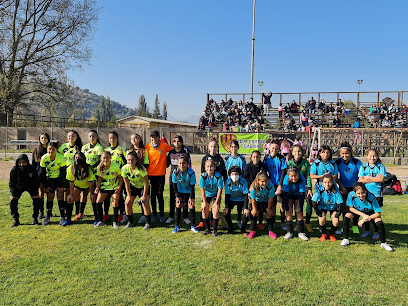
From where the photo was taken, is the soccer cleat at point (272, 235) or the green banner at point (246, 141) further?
the green banner at point (246, 141)

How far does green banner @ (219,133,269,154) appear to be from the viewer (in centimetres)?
1734

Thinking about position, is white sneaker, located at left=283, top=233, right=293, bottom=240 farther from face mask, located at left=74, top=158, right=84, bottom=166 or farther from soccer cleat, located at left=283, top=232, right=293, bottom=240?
face mask, located at left=74, top=158, right=84, bottom=166

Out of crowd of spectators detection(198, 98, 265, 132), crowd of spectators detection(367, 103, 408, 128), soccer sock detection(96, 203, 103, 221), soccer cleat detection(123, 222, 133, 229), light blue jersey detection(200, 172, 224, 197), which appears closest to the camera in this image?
light blue jersey detection(200, 172, 224, 197)

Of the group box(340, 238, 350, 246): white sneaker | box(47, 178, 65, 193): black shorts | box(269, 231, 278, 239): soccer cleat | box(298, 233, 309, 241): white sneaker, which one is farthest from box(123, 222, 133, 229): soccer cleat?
box(340, 238, 350, 246): white sneaker

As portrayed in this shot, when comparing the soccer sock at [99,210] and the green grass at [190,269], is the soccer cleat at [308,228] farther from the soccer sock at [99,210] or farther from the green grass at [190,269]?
the soccer sock at [99,210]

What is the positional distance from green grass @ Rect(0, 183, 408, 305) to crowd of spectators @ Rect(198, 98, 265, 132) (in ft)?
55.7

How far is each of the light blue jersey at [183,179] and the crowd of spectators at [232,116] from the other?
52.6ft

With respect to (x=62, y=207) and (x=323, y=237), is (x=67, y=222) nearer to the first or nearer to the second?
(x=62, y=207)

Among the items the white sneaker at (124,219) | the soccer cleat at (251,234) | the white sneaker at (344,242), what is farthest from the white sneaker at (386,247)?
the white sneaker at (124,219)

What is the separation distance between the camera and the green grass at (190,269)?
339 centimetres

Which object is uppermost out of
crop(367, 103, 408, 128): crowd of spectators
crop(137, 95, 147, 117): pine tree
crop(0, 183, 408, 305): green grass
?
crop(137, 95, 147, 117): pine tree

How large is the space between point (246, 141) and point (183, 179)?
40.1ft

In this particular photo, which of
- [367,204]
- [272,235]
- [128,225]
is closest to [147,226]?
[128,225]

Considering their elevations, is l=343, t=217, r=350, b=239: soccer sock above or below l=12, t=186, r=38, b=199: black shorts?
below
